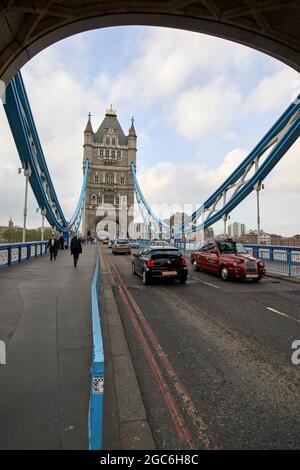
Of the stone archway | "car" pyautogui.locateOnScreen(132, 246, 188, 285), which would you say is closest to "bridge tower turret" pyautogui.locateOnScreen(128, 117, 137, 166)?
"car" pyautogui.locateOnScreen(132, 246, 188, 285)

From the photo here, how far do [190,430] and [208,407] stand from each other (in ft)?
1.43

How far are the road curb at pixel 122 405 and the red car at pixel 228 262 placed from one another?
7.05 m

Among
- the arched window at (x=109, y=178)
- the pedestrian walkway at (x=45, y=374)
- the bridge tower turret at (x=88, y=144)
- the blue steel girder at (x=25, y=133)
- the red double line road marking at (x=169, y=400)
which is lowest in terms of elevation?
the red double line road marking at (x=169, y=400)

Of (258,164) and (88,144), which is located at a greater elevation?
(88,144)

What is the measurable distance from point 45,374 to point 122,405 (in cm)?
105

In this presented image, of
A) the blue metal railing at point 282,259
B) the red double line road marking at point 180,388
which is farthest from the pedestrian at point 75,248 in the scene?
the blue metal railing at point 282,259

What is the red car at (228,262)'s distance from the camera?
1059cm

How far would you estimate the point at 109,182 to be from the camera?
92.9 metres

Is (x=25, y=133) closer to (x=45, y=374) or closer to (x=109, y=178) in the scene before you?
(x=45, y=374)

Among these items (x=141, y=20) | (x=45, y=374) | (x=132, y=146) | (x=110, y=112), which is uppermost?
(x=110, y=112)

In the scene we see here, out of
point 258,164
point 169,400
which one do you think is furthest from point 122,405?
point 258,164

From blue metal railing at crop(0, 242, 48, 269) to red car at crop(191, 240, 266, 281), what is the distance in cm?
1001

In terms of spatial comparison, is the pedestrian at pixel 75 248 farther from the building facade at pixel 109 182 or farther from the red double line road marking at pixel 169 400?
the building facade at pixel 109 182
